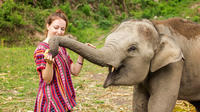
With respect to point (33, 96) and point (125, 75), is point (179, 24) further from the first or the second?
point (33, 96)

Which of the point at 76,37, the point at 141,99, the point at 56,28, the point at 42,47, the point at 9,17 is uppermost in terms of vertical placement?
the point at 56,28

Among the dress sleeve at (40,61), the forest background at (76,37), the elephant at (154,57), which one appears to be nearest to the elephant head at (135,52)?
the elephant at (154,57)

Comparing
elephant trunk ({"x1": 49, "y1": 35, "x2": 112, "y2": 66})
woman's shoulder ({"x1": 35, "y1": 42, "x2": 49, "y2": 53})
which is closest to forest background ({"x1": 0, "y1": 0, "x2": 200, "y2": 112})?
woman's shoulder ({"x1": 35, "y1": 42, "x2": 49, "y2": 53})

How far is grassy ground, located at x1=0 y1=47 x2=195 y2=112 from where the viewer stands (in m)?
3.84

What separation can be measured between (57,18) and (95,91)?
2.48 meters

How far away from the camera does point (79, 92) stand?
15.2 feet

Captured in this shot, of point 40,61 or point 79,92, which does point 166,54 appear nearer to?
point 40,61

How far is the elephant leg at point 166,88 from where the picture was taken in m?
2.45

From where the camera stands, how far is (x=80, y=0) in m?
14.6

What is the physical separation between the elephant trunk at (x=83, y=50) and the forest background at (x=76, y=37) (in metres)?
1.74

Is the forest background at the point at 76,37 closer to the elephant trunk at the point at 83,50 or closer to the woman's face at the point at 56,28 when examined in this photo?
the woman's face at the point at 56,28

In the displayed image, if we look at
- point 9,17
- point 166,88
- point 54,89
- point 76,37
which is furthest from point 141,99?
point 76,37

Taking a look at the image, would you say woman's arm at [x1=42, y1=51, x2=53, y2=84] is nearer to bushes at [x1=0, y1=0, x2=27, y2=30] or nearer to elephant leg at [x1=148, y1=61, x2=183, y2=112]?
elephant leg at [x1=148, y1=61, x2=183, y2=112]

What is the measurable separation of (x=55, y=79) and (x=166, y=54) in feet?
3.23
